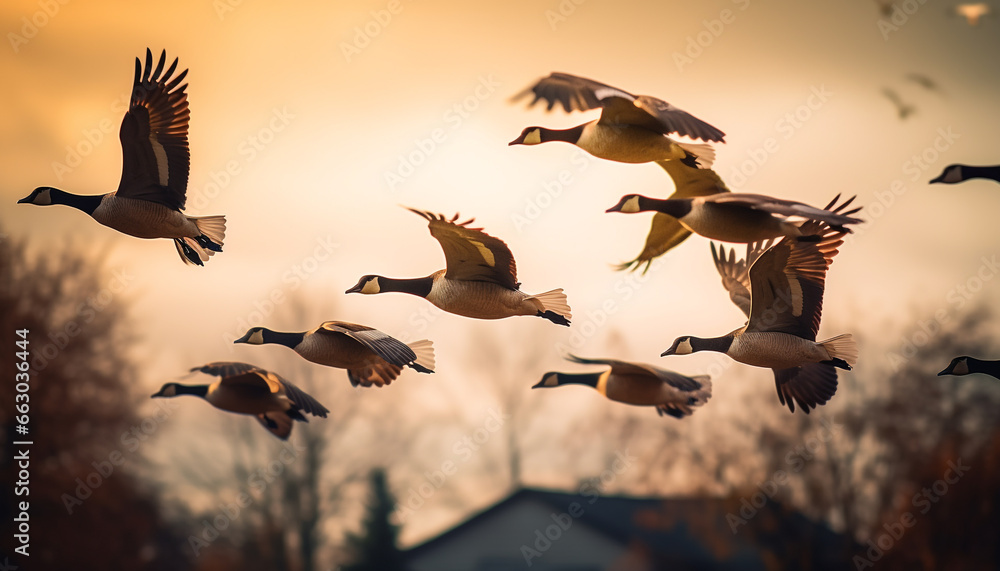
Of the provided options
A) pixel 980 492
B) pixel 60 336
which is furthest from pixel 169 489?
pixel 980 492

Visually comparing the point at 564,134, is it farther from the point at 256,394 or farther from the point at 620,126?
the point at 256,394

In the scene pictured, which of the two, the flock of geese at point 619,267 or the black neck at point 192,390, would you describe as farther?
the black neck at point 192,390

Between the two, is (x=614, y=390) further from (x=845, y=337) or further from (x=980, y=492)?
(x=980, y=492)

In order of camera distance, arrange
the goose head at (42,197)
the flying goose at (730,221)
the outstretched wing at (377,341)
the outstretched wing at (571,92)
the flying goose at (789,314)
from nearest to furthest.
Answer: the outstretched wing at (571,92) → the flying goose at (730,221) → the outstretched wing at (377,341) → the flying goose at (789,314) → the goose head at (42,197)

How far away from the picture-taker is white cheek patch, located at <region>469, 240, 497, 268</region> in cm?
674

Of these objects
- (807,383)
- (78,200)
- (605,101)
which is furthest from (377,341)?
(807,383)

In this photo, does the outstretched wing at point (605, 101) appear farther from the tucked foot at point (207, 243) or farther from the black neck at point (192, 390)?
the black neck at point (192, 390)

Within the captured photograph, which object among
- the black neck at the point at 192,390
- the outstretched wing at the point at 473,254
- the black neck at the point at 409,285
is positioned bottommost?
the black neck at the point at 192,390

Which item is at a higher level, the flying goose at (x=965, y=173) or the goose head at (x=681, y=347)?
the flying goose at (x=965, y=173)

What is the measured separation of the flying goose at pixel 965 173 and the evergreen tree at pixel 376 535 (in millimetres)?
13834

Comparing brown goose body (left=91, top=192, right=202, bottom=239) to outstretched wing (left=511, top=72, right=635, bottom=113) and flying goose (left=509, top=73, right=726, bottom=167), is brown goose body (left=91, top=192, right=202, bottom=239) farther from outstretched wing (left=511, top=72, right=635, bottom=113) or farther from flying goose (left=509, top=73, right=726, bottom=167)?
outstretched wing (left=511, top=72, right=635, bottom=113)

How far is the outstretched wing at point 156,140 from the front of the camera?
7102 mm

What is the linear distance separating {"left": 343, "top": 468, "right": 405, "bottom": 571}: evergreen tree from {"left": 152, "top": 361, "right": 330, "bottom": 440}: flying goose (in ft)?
35.9

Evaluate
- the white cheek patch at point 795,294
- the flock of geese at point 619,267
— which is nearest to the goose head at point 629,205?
the flock of geese at point 619,267
